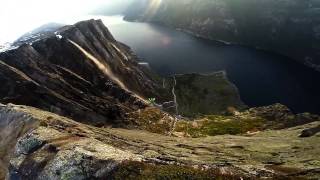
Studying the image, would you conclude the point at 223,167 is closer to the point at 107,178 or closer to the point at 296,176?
the point at 296,176

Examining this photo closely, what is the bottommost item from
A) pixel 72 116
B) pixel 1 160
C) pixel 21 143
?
pixel 72 116

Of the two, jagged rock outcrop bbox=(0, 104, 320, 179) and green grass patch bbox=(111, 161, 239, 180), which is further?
jagged rock outcrop bbox=(0, 104, 320, 179)

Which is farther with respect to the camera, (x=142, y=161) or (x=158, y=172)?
(x=142, y=161)

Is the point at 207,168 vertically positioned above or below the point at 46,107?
above

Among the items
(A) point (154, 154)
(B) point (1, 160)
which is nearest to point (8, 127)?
(B) point (1, 160)

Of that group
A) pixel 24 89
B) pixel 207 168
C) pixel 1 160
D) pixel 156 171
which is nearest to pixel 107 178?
pixel 156 171

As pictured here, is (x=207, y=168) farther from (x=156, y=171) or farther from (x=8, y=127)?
(x=8, y=127)

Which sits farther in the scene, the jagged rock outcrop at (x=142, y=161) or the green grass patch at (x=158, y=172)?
the jagged rock outcrop at (x=142, y=161)

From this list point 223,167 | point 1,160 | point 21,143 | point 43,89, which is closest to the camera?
point 223,167

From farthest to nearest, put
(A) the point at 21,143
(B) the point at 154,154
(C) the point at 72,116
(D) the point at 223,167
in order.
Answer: (C) the point at 72,116 < (A) the point at 21,143 < (B) the point at 154,154 < (D) the point at 223,167

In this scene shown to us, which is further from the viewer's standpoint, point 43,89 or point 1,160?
point 43,89
